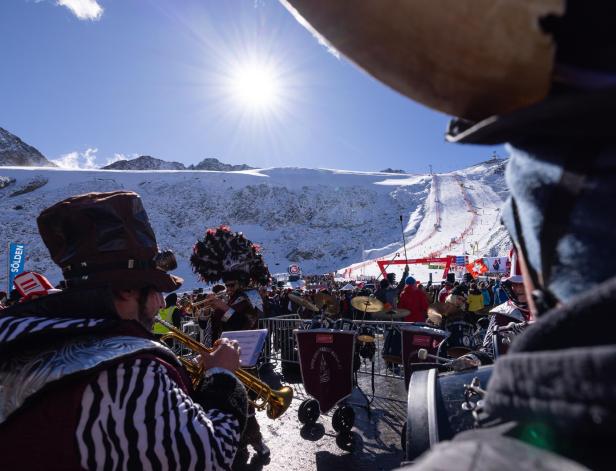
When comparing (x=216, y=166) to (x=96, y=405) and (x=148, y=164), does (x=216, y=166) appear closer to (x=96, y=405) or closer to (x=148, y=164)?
(x=148, y=164)

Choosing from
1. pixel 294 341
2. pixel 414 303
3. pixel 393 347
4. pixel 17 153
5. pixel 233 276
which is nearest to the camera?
pixel 233 276

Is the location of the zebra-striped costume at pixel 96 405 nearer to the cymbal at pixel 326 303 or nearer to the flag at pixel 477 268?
the cymbal at pixel 326 303

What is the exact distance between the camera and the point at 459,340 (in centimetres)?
597

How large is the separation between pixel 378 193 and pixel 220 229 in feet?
212

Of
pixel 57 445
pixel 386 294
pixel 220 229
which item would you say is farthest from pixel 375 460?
pixel 386 294

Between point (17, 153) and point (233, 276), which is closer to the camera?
point (233, 276)

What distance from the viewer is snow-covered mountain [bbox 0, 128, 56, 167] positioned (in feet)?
446

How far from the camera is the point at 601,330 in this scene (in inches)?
18.8

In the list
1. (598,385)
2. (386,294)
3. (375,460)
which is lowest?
(375,460)

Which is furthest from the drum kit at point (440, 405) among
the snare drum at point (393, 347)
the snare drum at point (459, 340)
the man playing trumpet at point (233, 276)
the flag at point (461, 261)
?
the flag at point (461, 261)

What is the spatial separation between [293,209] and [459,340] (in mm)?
58570

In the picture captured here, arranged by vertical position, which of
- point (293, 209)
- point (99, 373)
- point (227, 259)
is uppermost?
point (293, 209)

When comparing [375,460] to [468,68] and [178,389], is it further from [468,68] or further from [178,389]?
[468,68]

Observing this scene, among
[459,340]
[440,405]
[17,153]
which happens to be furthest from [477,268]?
[17,153]
